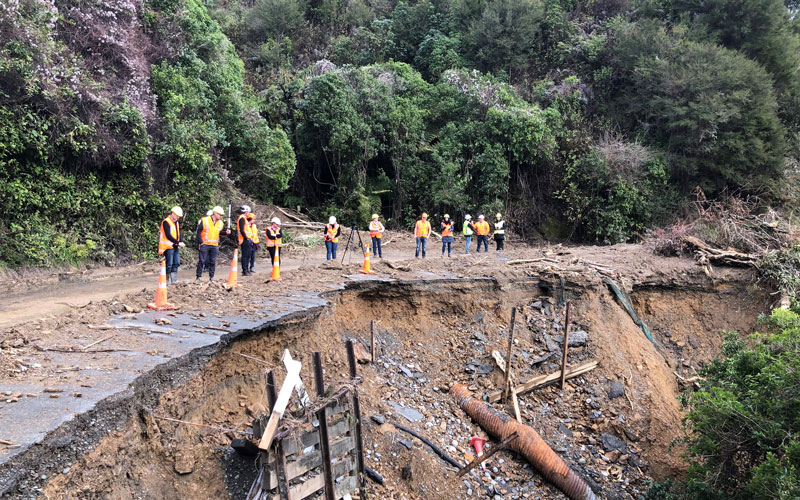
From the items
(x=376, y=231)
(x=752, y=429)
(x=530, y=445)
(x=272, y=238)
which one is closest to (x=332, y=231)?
(x=376, y=231)

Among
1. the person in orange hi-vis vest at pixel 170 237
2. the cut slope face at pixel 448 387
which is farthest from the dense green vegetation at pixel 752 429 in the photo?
the person in orange hi-vis vest at pixel 170 237

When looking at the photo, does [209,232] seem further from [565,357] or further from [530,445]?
[565,357]

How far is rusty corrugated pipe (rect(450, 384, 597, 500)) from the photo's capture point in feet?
29.3

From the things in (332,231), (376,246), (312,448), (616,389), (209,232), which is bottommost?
(616,389)

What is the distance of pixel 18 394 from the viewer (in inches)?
180

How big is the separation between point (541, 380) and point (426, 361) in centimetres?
245

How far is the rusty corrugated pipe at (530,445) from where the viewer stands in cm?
893

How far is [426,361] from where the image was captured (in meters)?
10.9

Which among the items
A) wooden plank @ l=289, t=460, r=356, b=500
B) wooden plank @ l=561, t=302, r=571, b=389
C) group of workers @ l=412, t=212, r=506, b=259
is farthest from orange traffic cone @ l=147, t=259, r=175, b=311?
group of workers @ l=412, t=212, r=506, b=259

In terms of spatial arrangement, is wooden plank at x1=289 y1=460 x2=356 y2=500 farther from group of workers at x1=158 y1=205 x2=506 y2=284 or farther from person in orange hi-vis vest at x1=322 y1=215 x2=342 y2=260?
person in orange hi-vis vest at x1=322 y1=215 x2=342 y2=260

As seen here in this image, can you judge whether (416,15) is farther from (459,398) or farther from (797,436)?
A: (797,436)

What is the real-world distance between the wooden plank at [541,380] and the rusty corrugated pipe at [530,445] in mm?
510

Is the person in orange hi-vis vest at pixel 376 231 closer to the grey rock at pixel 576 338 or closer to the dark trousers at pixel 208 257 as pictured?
the dark trousers at pixel 208 257

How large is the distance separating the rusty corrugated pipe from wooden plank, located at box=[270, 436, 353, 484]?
400 centimetres
